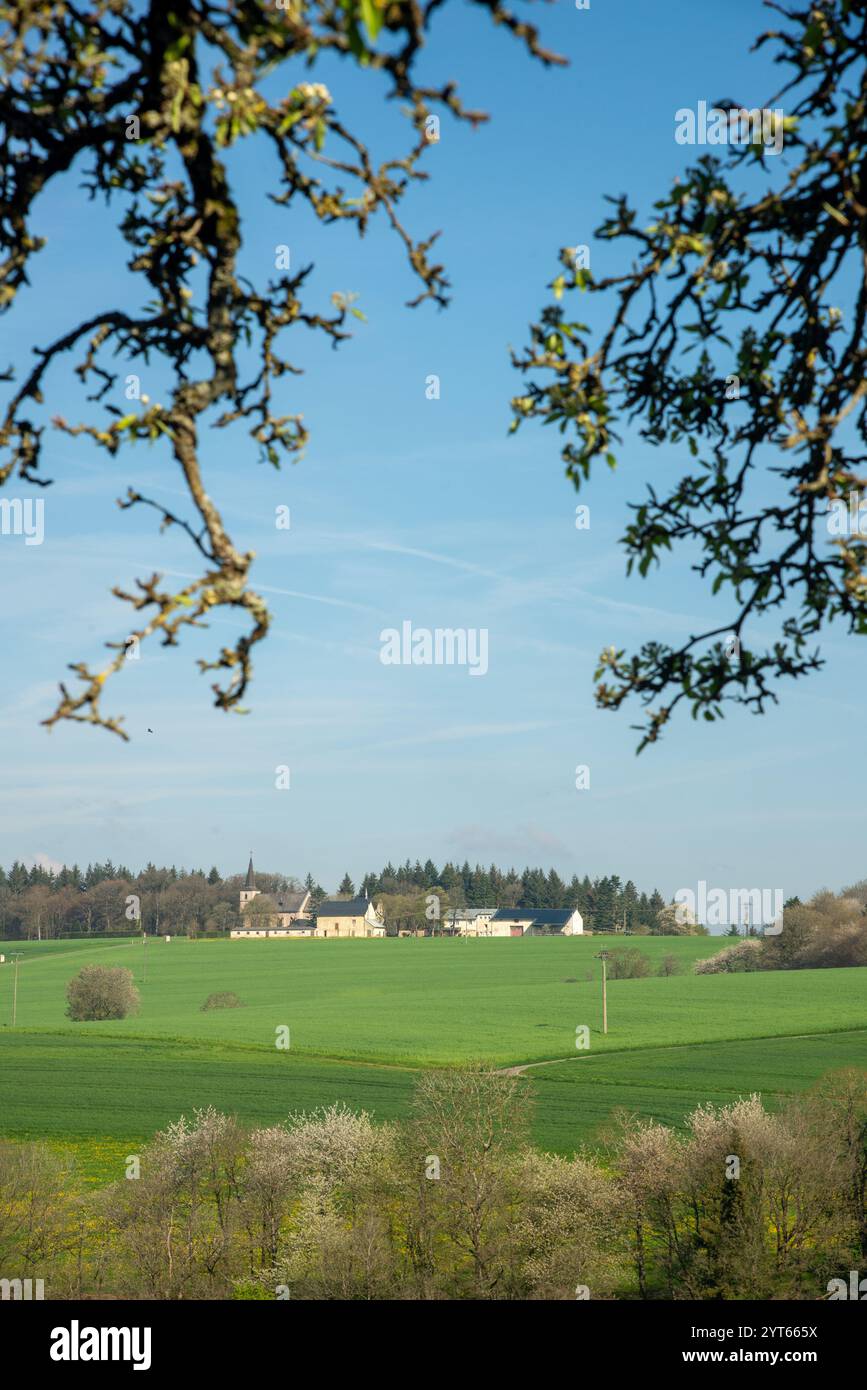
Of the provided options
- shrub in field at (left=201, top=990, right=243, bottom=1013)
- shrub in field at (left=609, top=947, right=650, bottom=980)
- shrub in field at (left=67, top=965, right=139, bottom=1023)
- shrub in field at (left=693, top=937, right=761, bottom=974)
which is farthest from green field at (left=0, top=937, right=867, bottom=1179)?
shrub in field at (left=693, top=937, right=761, bottom=974)

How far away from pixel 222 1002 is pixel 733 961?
56.1m

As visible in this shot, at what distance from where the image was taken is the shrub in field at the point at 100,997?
4304 inches

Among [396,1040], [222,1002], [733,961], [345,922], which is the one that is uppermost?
[345,922]

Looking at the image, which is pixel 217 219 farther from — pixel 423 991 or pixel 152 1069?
pixel 423 991

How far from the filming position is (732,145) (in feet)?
17.4

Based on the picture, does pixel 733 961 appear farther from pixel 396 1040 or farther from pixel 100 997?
pixel 100 997

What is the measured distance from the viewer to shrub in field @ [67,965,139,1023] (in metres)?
109

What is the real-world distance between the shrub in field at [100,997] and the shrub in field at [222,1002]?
6.68 m

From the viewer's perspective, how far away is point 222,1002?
375ft

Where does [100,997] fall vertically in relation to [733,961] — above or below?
below

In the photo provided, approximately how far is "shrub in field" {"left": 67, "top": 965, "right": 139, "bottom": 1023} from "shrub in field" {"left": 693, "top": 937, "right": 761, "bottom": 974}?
60.3 m

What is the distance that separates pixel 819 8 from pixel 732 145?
0.62 metres

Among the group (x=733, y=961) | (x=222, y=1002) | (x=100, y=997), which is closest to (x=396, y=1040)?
(x=222, y=1002)
